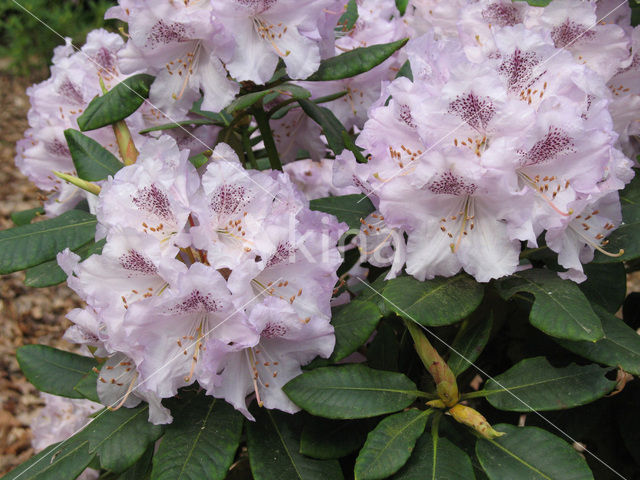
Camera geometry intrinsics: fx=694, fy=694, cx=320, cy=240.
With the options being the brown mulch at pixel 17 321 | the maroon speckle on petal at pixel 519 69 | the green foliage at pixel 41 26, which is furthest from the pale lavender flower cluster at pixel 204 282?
the green foliage at pixel 41 26

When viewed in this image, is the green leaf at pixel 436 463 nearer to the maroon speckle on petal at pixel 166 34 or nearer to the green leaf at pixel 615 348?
the green leaf at pixel 615 348

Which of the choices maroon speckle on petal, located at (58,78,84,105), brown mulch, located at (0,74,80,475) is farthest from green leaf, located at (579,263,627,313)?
brown mulch, located at (0,74,80,475)

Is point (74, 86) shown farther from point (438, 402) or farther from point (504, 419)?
point (504, 419)

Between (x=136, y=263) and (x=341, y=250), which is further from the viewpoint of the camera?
(x=341, y=250)

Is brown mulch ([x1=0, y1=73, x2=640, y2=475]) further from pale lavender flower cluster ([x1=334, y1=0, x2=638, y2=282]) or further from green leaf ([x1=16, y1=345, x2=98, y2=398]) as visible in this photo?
pale lavender flower cluster ([x1=334, y1=0, x2=638, y2=282])

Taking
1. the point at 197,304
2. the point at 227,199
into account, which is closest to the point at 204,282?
the point at 197,304

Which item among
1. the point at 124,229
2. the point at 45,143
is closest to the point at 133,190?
the point at 124,229

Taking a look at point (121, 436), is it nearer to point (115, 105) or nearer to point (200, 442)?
point (200, 442)
